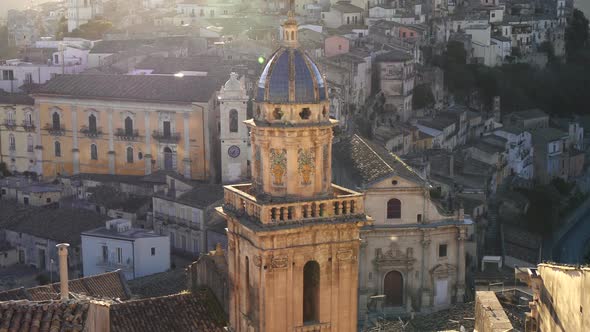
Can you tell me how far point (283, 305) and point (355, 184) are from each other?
16544 millimetres

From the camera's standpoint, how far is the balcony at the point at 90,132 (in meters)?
47.3

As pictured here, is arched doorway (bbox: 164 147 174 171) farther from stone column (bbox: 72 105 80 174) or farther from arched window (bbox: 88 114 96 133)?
stone column (bbox: 72 105 80 174)

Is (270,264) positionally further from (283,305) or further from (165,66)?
(165,66)

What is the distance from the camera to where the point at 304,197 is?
→ 17859 millimetres

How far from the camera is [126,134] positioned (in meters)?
46.6

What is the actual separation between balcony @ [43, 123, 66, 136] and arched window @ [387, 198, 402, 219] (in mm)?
20480

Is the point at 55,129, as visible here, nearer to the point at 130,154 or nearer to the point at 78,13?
the point at 130,154

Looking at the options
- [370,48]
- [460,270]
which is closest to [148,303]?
[460,270]

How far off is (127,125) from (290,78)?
29.9 meters

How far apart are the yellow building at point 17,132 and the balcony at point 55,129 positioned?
99cm

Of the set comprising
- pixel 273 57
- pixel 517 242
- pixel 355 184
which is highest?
pixel 273 57

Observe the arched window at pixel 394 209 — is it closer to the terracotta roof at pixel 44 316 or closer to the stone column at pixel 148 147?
the stone column at pixel 148 147

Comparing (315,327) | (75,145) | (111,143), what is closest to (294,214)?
(315,327)

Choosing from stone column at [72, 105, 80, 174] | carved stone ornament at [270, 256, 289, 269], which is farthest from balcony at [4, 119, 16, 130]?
carved stone ornament at [270, 256, 289, 269]
